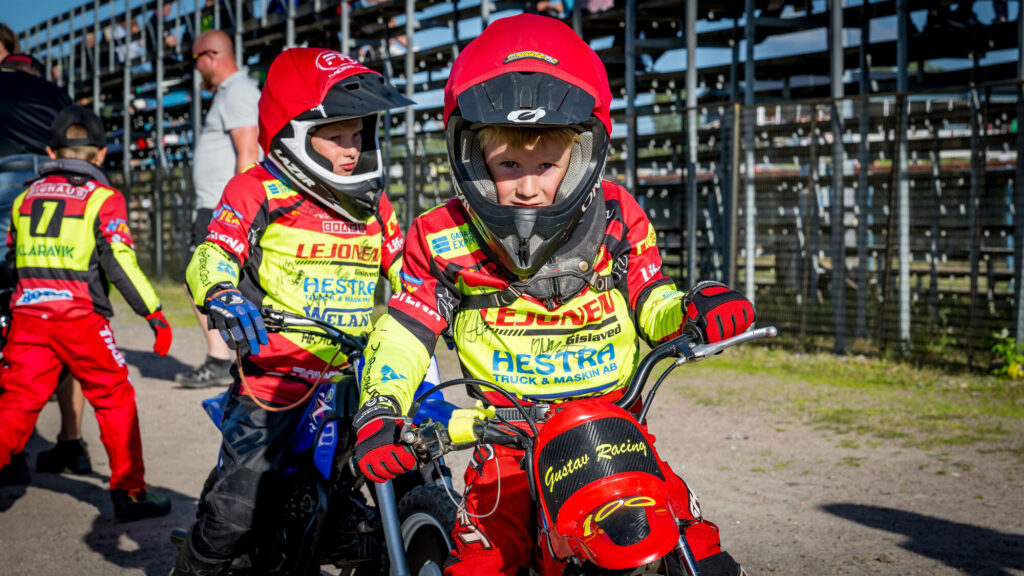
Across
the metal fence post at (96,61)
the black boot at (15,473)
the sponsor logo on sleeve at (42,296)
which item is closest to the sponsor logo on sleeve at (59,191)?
the sponsor logo on sleeve at (42,296)

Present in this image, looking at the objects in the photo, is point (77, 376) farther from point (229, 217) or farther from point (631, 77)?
point (631, 77)

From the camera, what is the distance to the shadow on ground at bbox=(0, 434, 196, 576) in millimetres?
4470

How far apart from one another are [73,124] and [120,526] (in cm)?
229

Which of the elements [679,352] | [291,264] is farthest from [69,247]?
[679,352]

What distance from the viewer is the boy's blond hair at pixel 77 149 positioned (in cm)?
558

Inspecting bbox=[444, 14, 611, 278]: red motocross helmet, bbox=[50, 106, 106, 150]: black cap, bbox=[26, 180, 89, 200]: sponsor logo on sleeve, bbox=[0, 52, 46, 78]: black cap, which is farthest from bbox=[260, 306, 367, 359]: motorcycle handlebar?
bbox=[0, 52, 46, 78]: black cap

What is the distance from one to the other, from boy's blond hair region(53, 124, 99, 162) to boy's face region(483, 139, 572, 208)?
12.8 ft

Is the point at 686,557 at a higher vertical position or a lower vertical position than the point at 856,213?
lower

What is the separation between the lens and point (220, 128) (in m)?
7.09

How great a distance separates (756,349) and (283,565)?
7.14 meters

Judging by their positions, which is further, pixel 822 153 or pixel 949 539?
pixel 822 153

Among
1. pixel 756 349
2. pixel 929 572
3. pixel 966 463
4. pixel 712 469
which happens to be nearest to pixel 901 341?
pixel 756 349

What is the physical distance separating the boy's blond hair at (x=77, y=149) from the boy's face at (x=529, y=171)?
3909mm

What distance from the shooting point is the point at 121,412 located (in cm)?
510
